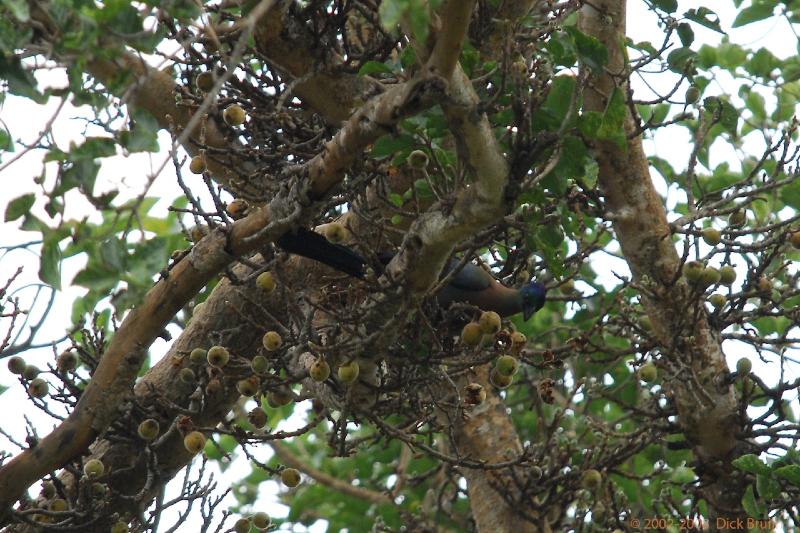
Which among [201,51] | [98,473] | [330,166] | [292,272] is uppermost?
[201,51]

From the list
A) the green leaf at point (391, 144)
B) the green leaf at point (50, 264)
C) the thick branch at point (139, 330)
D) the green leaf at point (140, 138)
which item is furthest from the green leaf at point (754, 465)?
the green leaf at point (50, 264)

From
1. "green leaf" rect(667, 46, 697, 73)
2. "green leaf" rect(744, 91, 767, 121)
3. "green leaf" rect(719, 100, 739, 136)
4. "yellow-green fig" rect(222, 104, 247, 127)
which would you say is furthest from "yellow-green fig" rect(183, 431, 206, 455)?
"green leaf" rect(744, 91, 767, 121)

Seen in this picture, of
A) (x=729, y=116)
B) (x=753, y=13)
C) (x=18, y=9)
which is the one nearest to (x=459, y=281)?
(x=729, y=116)

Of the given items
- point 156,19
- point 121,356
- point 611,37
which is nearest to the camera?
point 156,19

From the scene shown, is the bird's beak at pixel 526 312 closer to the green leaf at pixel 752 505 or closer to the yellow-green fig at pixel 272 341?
the green leaf at pixel 752 505

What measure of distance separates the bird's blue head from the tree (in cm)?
15

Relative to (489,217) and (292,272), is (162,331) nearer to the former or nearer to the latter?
(292,272)

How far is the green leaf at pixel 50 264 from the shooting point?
202 centimetres

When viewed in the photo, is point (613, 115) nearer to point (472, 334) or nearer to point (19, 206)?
point (472, 334)

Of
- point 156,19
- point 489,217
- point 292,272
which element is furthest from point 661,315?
point 156,19

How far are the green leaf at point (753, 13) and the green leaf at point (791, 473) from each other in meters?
2.27

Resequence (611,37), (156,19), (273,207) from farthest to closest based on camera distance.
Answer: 1. (611,37)
2. (273,207)
3. (156,19)

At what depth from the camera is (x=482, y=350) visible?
3.52m

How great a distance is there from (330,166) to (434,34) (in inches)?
20.7
